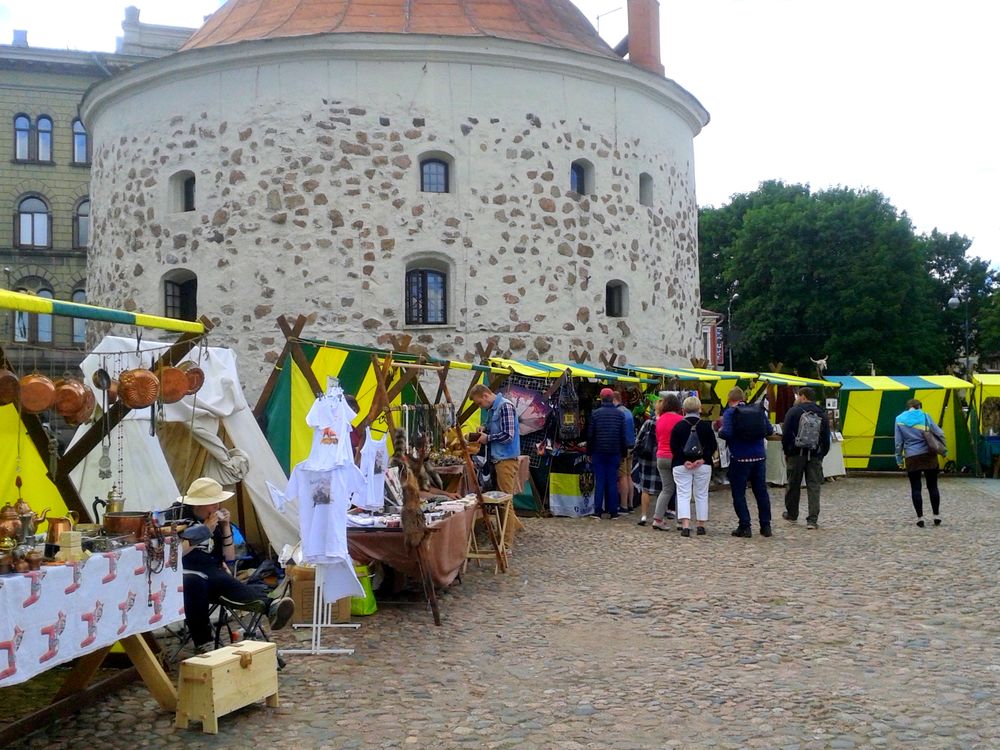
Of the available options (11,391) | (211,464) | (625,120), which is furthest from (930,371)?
(11,391)

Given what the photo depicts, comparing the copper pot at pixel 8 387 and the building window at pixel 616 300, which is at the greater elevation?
the building window at pixel 616 300

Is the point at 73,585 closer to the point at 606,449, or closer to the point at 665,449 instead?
the point at 665,449

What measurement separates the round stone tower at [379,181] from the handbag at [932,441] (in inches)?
266

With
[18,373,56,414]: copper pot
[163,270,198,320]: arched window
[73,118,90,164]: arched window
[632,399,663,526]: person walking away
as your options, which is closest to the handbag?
[632,399,663,526]: person walking away

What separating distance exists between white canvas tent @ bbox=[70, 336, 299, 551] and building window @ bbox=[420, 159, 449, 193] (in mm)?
8014

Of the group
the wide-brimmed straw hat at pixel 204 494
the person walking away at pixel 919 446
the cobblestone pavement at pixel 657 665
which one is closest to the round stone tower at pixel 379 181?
the person walking away at pixel 919 446

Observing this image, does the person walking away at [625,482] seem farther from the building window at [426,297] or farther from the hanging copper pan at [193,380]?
the hanging copper pan at [193,380]

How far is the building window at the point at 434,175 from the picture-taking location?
1673cm

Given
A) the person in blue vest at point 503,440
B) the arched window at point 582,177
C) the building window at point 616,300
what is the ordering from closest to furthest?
the person in blue vest at point 503,440
the arched window at point 582,177
the building window at point 616,300

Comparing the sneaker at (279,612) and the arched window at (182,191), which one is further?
the arched window at (182,191)

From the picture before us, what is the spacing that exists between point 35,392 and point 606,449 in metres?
8.00

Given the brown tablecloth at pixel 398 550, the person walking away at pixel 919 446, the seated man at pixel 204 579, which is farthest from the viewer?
the person walking away at pixel 919 446

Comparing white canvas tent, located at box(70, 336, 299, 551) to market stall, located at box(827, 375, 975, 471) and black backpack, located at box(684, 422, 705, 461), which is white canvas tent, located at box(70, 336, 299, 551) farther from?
market stall, located at box(827, 375, 975, 471)

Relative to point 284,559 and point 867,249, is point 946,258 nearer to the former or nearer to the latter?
point 867,249
